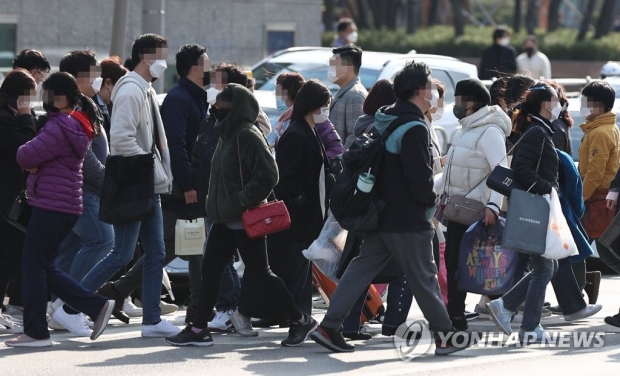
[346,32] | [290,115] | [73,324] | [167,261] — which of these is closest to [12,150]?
[73,324]

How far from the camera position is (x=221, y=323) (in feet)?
29.3

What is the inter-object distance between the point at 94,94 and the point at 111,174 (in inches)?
41.9

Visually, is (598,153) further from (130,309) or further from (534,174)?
(130,309)

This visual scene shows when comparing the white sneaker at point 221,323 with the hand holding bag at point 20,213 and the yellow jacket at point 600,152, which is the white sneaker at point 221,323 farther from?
the yellow jacket at point 600,152

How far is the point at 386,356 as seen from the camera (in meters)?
8.02

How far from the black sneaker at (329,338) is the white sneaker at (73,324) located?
1567mm

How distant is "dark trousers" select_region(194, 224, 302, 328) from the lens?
816 cm

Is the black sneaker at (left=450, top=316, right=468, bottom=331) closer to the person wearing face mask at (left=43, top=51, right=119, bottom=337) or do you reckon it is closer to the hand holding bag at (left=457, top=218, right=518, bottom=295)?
the hand holding bag at (left=457, top=218, right=518, bottom=295)

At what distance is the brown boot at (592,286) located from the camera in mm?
10219

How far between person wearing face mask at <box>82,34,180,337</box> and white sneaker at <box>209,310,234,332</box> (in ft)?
1.14

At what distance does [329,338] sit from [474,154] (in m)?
1.69

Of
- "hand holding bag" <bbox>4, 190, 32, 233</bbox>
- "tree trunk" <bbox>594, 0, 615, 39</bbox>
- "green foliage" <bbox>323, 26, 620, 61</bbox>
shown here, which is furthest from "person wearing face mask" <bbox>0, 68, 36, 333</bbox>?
"tree trunk" <bbox>594, 0, 615, 39</bbox>

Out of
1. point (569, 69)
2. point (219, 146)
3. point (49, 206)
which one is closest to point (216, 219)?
point (219, 146)
